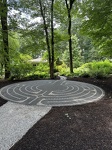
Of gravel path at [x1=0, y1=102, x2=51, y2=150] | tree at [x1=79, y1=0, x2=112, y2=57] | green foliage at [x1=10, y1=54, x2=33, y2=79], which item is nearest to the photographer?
gravel path at [x1=0, y1=102, x2=51, y2=150]

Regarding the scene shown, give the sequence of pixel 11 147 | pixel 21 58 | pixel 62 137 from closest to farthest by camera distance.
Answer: pixel 11 147, pixel 62 137, pixel 21 58

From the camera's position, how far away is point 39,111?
3.50 metres

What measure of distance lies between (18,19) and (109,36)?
17.1 ft

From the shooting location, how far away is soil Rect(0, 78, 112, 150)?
2225 mm

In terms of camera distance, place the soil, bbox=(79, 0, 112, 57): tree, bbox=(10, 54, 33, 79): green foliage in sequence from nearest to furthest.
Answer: the soil
bbox=(79, 0, 112, 57): tree
bbox=(10, 54, 33, 79): green foliage

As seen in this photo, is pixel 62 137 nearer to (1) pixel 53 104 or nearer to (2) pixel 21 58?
(1) pixel 53 104

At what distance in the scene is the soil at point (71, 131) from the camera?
2225 mm

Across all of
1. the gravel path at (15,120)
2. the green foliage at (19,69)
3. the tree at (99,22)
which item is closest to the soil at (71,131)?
the gravel path at (15,120)

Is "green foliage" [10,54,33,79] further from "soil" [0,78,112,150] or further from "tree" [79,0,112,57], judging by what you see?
"soil" [0,78,112,150]

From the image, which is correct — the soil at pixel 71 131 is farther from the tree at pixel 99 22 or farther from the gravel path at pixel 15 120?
the tree at pixel 99 22

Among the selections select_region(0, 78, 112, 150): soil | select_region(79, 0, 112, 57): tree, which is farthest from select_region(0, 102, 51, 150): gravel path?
select_region(79, 0, 112, 57): tree

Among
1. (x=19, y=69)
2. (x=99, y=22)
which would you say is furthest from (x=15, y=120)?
(x=19, y=69)

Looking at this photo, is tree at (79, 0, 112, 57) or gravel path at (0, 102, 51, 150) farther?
tree at (79, 0, 112, 57)

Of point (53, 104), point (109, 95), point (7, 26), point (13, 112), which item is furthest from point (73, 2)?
point (13, 112)
